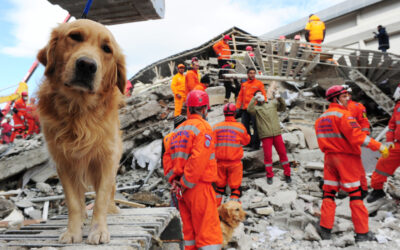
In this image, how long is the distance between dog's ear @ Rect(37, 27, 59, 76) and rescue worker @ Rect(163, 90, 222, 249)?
5.42 ft

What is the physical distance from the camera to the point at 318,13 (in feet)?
69.5

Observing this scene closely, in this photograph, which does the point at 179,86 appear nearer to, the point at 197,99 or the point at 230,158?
the point at 230,158

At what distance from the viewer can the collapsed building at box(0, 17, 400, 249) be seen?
11.2 feet

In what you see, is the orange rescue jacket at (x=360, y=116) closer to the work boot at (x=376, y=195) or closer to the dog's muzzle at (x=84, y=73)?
the work boot at (x=376, y=195)

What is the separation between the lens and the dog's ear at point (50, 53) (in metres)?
2.25

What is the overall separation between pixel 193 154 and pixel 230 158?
100 inches

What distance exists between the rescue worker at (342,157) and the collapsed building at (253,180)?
0.32 meters

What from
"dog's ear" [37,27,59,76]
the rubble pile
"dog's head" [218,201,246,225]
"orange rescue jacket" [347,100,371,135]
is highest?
"dog's ear" [37,27,59,76]

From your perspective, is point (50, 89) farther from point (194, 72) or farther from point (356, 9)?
point (356, 9)

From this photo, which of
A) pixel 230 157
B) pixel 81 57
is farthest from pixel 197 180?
pixel 230 157

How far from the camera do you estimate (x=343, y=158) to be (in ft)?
13.7

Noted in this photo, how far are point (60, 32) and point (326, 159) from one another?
4.37 meters

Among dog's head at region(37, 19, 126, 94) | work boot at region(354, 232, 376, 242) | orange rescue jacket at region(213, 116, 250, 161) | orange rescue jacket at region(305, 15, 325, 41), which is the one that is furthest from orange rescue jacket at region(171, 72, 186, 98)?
dog's head at region(37, 19, 126, 94)

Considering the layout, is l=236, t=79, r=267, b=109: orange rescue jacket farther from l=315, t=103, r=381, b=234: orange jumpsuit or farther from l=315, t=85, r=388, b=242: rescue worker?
l=315, t=103, r=381, b=234: orange jumpsuit
